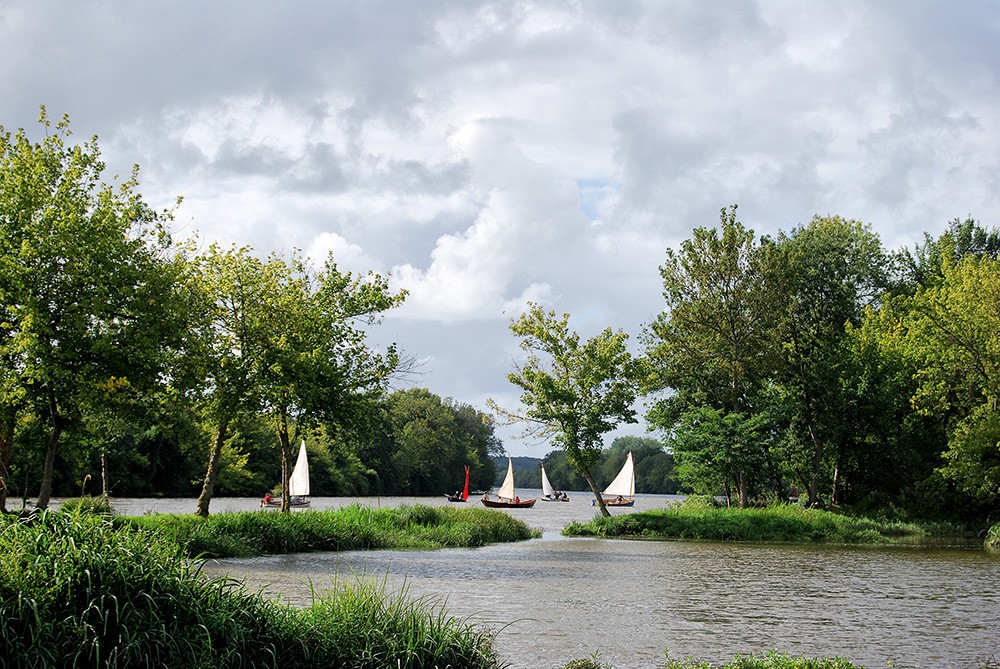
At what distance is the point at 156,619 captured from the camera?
862 centimetres

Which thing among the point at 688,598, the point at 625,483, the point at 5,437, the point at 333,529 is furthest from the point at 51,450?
the point at 625,483

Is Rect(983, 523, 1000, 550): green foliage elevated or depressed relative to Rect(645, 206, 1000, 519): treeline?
depressed

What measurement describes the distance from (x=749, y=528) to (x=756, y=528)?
1.31 ft

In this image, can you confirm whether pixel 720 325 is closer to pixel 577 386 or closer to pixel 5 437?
pixel 577 386

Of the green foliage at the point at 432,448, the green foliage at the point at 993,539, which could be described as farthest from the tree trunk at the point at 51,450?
the green foliage at the point at 432,448

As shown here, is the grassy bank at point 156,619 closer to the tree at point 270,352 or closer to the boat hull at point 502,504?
the tree at point 270,352

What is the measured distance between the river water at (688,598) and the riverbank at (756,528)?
24.8 ft

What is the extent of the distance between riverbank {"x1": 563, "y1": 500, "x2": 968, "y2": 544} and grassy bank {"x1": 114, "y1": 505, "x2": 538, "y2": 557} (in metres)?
5.23

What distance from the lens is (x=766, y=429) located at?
1853 inches

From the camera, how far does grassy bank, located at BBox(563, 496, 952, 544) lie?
39.6 metres

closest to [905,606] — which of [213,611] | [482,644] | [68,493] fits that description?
[482,644]

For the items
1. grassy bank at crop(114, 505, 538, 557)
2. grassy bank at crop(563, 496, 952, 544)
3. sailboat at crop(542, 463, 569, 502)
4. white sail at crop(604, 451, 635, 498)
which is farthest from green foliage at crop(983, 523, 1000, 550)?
sailboat at crop(542, 463, 569, 502)

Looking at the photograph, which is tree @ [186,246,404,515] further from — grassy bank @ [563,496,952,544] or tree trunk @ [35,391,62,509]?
grassy bank @ [563,496,952,544]

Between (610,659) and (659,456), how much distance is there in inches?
5702
